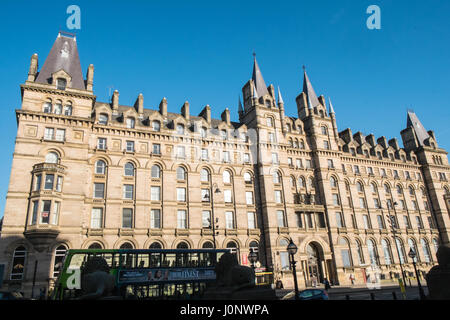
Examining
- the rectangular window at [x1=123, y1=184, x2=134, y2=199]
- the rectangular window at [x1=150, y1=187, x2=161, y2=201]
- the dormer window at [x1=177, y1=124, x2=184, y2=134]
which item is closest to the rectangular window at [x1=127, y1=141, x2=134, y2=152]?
the rectangular window at [x1=123, y1=184, x2=134, y2=199]

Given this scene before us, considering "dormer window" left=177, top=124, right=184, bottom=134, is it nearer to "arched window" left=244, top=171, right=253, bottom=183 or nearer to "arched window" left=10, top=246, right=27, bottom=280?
"arched window" left=244, top=171, right=253, bottom=183

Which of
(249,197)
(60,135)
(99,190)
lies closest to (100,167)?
(99,190)

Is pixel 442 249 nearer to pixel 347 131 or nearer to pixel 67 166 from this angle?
pixel 67 166

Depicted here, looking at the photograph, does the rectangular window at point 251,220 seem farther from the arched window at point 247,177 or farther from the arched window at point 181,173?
the arched window at point 181,173

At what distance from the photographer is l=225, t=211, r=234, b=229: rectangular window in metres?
41.1

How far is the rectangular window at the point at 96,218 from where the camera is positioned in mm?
34688

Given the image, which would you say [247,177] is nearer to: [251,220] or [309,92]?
[251,220]

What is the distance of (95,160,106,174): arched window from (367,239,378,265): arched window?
1624 inches

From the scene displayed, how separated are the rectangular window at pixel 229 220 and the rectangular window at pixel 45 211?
20142mm

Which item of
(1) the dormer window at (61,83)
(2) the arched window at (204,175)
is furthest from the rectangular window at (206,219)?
(1) the dormer window at (61,83)

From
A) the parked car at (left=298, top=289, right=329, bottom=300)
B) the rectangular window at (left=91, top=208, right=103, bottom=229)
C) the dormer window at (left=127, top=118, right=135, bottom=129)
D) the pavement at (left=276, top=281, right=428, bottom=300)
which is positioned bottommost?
the pavement at (left=276, top=281, right=428, bottom=300)

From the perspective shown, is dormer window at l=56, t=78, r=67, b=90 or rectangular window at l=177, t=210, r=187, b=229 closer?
dormer window at l=56, t=78, r=67, b=90
